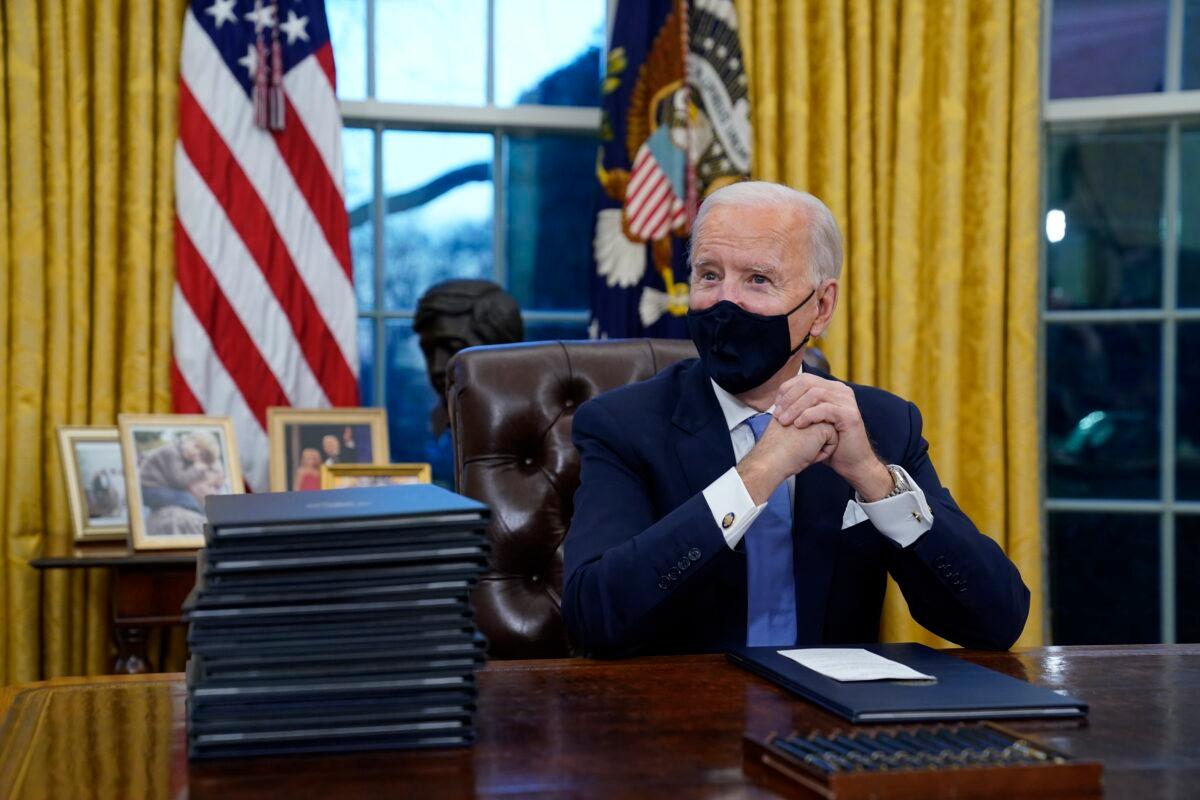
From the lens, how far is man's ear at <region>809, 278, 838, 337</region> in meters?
1.90

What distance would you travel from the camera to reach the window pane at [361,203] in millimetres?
3473

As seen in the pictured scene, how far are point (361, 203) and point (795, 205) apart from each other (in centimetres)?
188

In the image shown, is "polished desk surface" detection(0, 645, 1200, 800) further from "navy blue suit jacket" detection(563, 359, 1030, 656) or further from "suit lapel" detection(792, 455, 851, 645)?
"suit lapel" detection(792, 455, 851, 645)

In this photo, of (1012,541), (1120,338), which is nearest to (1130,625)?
(1012,541)

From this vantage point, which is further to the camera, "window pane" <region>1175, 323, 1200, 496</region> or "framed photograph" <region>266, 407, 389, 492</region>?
"window pane" <region>1175, 323, 1200, 496</region>

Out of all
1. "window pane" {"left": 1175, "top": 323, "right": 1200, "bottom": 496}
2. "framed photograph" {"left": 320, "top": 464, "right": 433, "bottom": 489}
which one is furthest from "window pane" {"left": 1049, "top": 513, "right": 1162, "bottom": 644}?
"framed photograph" {"left": 320, "top": 464, "right": 433, "bottom": 489}

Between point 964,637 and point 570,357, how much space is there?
2.58 feet

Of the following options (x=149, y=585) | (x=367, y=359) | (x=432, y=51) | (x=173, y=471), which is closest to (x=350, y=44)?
(x=432, y=51)

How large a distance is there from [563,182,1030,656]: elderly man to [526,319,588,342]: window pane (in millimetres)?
1612

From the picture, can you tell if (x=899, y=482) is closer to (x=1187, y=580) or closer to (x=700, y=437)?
(x=700, y=437)

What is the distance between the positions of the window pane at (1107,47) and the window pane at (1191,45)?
0.18 feet

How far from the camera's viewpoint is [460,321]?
2.91 m

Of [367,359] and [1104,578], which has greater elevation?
[367,359]

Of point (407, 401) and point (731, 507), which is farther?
point (407, 401)
